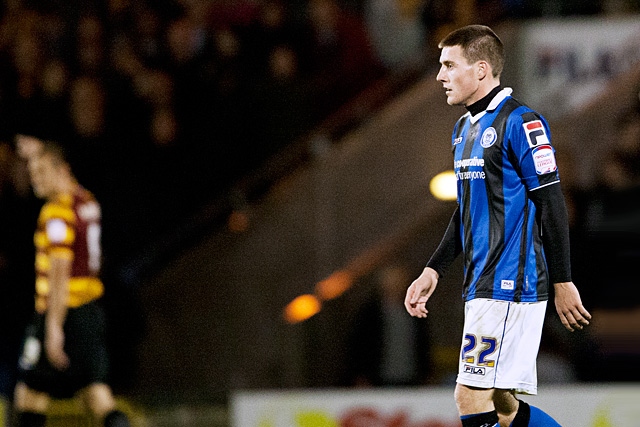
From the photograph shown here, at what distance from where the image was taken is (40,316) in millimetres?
6961

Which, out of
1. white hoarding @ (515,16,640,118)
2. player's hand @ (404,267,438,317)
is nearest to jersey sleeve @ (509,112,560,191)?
player's hand @ (404,267,438,317)

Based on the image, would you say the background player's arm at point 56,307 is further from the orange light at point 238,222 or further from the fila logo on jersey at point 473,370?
the fila logo on jersey at point 473,370

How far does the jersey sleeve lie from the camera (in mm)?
4098

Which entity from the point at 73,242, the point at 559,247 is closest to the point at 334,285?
the point at 73,242

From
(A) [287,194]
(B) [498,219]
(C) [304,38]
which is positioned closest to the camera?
(B) [498,219]

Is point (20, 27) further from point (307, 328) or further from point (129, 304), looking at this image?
point (307, 328)

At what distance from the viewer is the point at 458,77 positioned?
428cm

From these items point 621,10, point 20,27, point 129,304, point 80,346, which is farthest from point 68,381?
point 621,10

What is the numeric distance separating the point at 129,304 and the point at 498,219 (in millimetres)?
5130

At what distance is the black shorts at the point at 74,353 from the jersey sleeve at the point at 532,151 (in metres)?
3.62

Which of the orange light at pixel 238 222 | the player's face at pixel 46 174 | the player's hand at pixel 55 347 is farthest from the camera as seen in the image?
the orange light at pixel 238 222

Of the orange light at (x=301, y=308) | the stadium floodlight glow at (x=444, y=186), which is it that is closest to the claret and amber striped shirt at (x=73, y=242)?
the orange light at (x=301, y=308)

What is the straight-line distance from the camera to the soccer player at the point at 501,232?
13.5ft

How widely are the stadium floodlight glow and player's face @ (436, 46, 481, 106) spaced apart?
13.5ft
